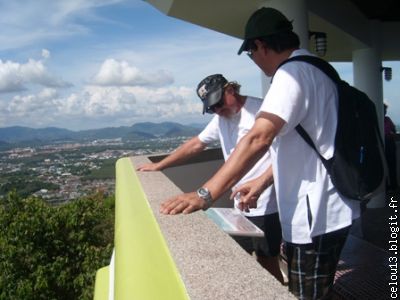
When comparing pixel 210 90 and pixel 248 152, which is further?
pixel 210 90

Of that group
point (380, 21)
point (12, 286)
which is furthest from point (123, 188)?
point (380, 21)

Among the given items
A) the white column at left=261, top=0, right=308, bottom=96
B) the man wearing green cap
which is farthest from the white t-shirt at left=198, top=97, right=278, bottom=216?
the white column at left=261, top=0, right=308, bottom=96

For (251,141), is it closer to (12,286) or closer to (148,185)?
(148,185)

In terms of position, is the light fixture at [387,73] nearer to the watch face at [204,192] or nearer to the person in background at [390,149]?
the person in background at [390,149]

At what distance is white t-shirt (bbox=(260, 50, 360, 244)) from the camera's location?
1.72 metres

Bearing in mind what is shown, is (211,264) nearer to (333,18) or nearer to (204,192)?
(204,192)

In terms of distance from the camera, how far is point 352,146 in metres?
1.82

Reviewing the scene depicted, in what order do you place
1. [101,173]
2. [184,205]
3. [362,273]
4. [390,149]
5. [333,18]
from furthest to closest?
1. [101,173]
2. [390,149]
3. [333,18]
4. [362,273]
5. [184,205]

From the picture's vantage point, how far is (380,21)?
8094 mm

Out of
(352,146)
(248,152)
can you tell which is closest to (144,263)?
(248,152)

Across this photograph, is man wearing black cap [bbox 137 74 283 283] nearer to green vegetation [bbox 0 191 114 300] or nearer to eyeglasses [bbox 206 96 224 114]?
eyeglasses [bbox 206 96 224 114]

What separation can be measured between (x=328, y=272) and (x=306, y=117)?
72 cm

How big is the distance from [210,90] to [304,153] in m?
1.17

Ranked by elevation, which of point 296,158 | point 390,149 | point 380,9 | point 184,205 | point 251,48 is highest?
point 380,9
